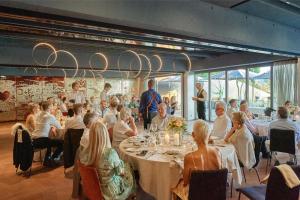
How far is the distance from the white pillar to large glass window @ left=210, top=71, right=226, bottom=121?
1.17 m

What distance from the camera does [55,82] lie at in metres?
15.4

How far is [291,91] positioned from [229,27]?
15.5ft

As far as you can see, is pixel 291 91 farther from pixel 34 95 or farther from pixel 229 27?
pixel 34 95

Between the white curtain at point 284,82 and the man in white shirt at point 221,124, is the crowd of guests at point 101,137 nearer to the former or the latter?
the man in white shirt at point 221,124

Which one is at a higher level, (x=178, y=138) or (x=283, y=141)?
(x=178, y=138)

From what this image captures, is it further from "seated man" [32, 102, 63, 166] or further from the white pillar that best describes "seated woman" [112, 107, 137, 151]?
the white pillar

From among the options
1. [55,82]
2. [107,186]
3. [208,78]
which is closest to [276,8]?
[107,186]

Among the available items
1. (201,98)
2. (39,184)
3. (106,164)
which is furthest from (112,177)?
(201,98)

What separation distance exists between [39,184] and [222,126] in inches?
135

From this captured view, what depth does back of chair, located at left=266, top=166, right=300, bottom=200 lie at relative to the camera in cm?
217

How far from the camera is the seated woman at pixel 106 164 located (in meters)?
2.69

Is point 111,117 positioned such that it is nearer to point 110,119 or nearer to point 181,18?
point 110,119

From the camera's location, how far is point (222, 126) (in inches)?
178

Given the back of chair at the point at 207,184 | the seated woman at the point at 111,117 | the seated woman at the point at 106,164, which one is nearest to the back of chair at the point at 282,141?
the back of chair at the point at 207,184
